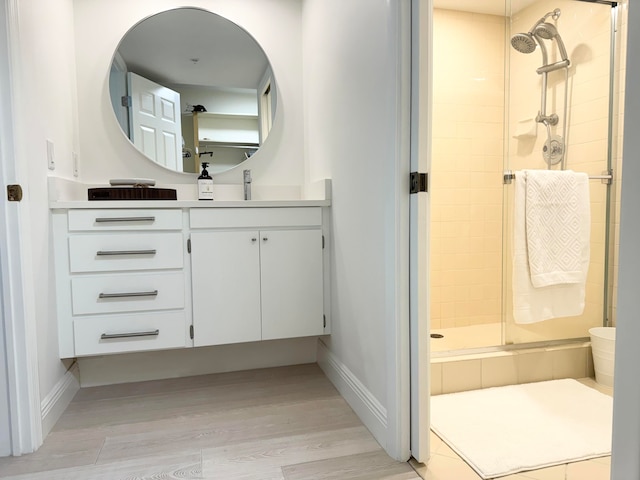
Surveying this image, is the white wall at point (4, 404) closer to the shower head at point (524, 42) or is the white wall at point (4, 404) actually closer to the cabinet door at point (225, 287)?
the cabinet door at point (225, 287)

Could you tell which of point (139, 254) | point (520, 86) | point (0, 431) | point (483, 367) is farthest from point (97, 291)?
point (520, 86)

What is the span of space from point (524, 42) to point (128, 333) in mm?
2595

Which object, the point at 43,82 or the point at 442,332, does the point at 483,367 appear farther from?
the point at 43,82

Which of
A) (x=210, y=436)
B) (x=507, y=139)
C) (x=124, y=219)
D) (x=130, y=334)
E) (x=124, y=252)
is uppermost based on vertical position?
(x=507, y=139)

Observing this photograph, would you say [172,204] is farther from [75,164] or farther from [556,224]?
[556,224]

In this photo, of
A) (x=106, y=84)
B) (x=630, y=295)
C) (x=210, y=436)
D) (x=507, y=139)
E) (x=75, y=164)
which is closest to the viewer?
(x=630, y=295)

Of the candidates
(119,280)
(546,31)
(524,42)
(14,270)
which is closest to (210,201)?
(119,280)

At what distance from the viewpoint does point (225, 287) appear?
208cm

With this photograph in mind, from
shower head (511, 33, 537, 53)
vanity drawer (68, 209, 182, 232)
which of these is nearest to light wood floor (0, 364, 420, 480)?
vanity drawer (68, 209, 182, 232)

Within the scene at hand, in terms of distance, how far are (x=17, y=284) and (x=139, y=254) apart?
512 millimetres

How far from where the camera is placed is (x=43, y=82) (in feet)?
5.92

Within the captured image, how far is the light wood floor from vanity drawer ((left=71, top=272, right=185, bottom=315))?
0.46 metres

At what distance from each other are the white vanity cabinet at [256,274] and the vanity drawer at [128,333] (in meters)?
0.10

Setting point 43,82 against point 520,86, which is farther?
point 520,86
